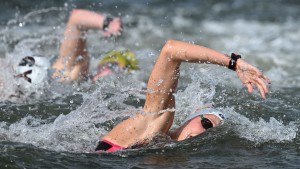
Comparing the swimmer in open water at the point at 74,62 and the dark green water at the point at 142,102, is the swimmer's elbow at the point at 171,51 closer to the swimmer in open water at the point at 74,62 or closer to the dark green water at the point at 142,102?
the dark green water at the point at 142,102

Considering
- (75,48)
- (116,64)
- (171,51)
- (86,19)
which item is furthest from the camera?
(116,64)

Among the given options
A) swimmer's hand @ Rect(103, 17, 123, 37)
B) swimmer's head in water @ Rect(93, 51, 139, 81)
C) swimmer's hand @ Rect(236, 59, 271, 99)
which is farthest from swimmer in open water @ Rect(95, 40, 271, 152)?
swimmer's head in water @ Rect(93, 51, 139, 81)

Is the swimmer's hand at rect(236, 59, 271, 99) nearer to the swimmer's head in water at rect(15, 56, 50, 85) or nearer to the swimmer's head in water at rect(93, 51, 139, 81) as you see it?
the swimmer's head in water at rect(15, 56, 50, 85)

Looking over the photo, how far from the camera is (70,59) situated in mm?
8078

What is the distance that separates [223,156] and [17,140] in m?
1.73

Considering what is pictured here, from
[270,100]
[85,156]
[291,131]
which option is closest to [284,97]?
[270,100]

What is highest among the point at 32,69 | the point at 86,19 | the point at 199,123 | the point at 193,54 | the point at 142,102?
the point at 86,19

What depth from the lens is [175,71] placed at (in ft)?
16.5

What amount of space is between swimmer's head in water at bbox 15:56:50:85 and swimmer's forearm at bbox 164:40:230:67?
2919 mm

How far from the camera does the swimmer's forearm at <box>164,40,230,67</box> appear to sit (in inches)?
184

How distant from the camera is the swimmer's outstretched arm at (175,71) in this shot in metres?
4.51

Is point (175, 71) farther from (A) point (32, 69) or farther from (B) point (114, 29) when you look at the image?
(A) point (32, 69)

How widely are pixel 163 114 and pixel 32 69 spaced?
9.06 feet

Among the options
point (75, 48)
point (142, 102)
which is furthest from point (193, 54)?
point (75, 48)
